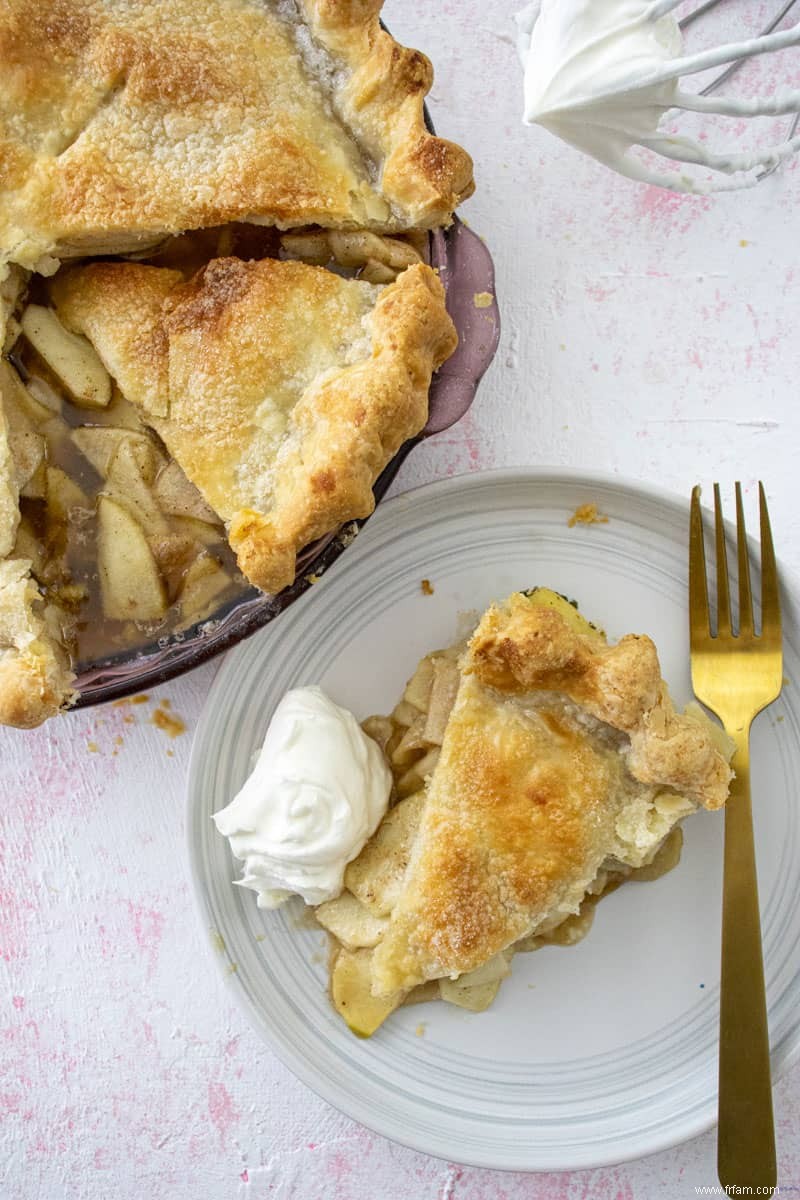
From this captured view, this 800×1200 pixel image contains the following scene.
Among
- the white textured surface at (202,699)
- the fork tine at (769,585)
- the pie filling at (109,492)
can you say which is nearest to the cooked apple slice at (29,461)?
the pie filling at (109,492)

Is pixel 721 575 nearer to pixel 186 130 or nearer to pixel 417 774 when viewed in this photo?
pixel 417 774

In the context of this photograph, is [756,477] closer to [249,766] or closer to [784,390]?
[784,390]

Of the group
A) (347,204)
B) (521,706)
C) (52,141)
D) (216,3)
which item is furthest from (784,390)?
(52,141)

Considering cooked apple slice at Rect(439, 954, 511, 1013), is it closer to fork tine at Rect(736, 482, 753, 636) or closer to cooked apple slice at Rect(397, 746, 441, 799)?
cooked apple slice at Rect(397, 746, 441, 799)

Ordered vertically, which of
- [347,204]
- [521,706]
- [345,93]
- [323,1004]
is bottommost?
[323,1004]

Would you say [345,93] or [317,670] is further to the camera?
[317,670]

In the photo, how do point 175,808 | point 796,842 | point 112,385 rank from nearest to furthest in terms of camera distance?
1. point 112,385
2. point 796,842
3. point 175,808
